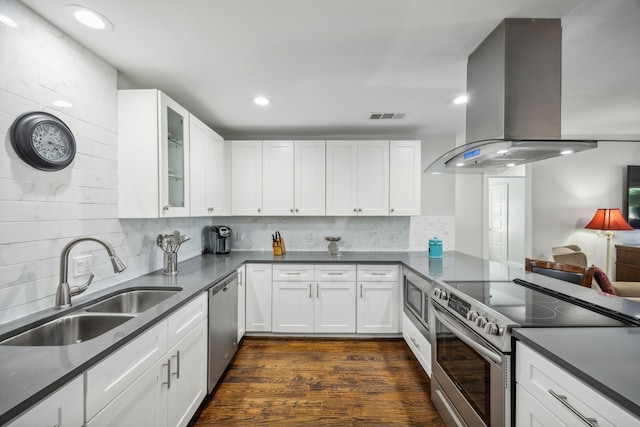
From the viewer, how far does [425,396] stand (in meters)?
2.20

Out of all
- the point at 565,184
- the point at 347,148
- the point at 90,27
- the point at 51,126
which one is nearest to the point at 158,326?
the point at 51,126

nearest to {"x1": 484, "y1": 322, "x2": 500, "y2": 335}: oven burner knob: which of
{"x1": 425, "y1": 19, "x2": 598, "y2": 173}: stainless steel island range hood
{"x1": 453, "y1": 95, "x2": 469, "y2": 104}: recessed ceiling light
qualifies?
{"x1": 425, "y1": 19, "x2": 598, "y2": 173}: stainless steel island range hood

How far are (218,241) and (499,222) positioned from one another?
5864 mm

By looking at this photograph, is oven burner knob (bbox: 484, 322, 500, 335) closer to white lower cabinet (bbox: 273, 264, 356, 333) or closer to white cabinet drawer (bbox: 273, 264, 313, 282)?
white lower cabinet (bbox: 273, 264, 356, 333)

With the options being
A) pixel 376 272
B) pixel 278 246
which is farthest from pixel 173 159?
pixel 376 272

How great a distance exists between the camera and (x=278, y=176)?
3482 millimetres

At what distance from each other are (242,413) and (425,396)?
139 centimetres

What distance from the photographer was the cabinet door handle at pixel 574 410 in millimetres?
Result: 861

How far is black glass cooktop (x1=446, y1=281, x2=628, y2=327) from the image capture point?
1281mm

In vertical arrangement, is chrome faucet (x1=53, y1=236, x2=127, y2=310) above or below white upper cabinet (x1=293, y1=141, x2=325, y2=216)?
below

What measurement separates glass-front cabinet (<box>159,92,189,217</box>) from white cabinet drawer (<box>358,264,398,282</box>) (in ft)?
6.12

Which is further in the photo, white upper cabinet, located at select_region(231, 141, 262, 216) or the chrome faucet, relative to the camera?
white upper cabinet, located at select_region(231, 141, 262, 216)

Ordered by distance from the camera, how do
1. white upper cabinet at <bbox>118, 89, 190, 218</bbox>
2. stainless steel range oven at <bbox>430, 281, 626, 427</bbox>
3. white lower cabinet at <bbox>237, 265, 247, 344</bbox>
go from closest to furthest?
stainless steel range oven at <bbox>430, 281, 626, 427</bbox> → white upper cabinet at <bbox>118, 89, 190, 218</bbox> → white lower cabinet at <bbox>237, 265, 247, 344</bbox>

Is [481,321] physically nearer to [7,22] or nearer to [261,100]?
[261,100]
